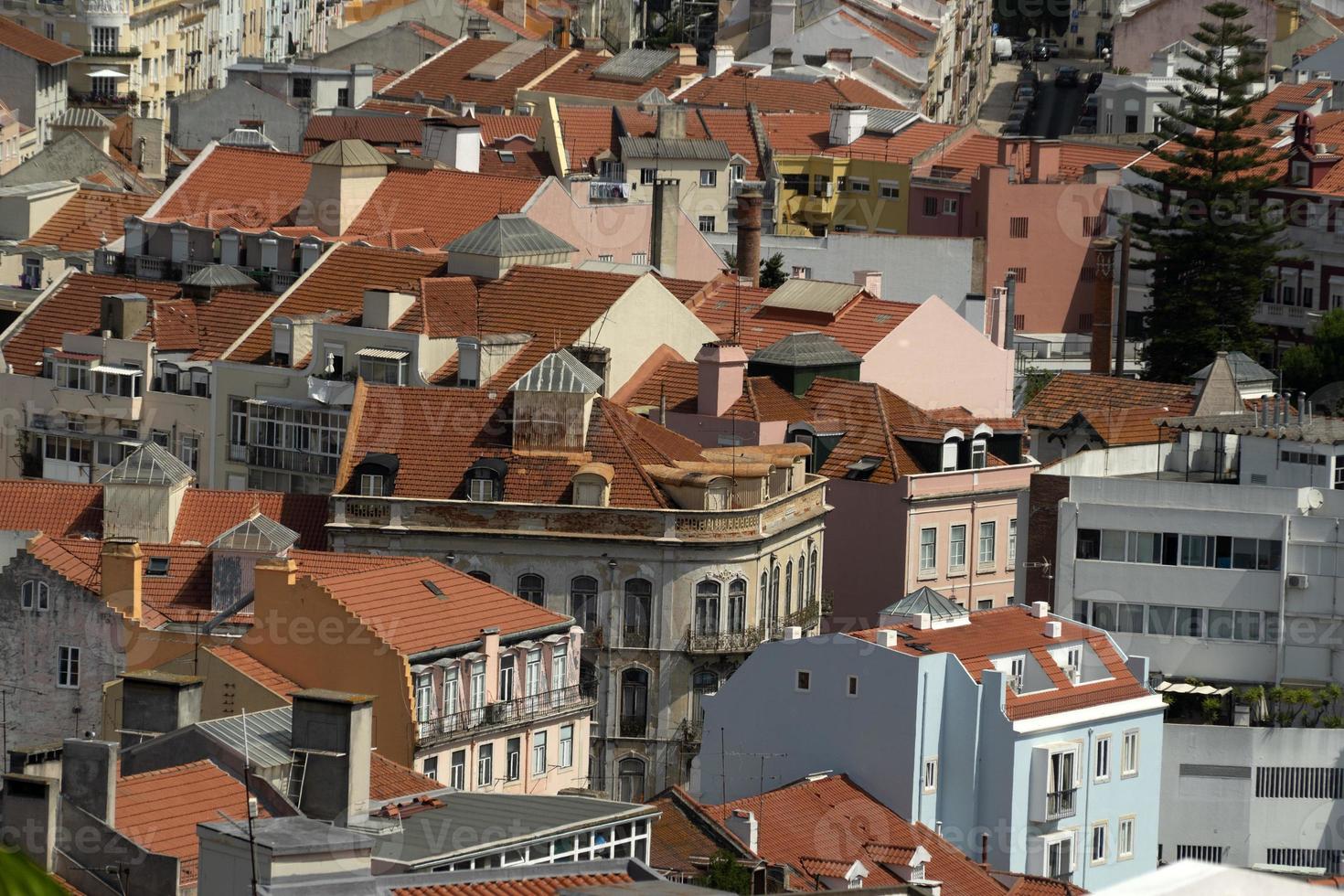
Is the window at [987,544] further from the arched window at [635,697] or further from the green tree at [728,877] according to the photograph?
the green tree at [728,877]

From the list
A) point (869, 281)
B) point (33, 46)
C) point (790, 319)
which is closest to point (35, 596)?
point (790, 319)

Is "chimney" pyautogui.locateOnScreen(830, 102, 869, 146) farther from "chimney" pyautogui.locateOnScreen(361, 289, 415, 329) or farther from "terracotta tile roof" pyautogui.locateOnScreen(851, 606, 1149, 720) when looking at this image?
"terracotta tile roof" pyautogui.locateOnScreen(851, 606, 1149, 720)

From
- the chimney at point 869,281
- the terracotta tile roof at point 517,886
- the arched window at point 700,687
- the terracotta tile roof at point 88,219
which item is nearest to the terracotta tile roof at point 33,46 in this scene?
the terracotta tile roof at point 88,219

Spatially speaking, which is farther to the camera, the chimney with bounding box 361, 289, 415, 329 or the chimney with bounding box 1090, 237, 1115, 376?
the chimney with bounding box 1090, 237, 1115, 376

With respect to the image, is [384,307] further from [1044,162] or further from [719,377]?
[1044,162]

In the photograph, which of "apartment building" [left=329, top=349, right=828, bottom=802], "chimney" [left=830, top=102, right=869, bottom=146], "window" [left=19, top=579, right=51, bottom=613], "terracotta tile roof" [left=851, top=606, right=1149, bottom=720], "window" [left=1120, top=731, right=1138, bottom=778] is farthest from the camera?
"chimney" [left=830, top=102, right=869, bottom=146]

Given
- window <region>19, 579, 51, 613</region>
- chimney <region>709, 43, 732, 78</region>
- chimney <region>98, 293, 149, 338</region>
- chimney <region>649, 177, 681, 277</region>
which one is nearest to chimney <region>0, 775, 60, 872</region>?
window <region>19, 579, 51, 613</region>
